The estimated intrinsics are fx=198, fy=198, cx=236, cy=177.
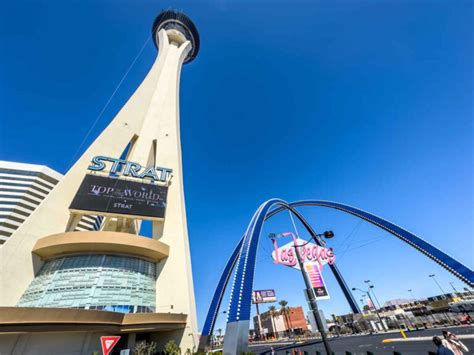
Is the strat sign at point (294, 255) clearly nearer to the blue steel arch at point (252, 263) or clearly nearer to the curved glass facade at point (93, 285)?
the blue steel arch at point (252, 263)

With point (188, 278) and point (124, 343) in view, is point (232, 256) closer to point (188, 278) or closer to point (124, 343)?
point (188, 278)

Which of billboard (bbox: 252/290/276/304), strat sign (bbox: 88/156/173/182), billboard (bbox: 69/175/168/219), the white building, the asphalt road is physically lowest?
the asphalt road

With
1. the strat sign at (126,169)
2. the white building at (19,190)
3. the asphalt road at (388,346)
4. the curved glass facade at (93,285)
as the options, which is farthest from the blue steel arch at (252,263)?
the white building at (19,190)

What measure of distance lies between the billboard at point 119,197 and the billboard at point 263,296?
5380cm

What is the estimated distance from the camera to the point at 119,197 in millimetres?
23812

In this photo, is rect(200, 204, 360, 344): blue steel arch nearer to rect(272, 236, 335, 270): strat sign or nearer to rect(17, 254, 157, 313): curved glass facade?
rect(272, 236, 335, 270): strat sign

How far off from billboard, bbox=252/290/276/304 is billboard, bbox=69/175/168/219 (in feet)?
177

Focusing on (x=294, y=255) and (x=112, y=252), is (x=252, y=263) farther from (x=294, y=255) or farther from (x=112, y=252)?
(x=112, y=252)

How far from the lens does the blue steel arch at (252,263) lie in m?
13.0

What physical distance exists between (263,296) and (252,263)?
60.3 m

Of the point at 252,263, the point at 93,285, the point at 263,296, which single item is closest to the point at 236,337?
the point at 252,263

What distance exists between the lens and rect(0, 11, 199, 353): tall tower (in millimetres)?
16734

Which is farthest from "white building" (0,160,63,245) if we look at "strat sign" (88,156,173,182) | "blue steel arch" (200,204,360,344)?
"blue steel arch" (200,204,360,344)

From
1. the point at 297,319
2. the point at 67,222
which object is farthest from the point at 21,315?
the point at 297,319
